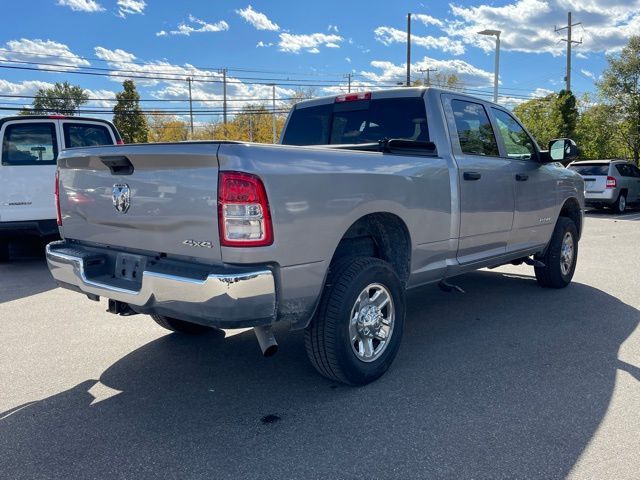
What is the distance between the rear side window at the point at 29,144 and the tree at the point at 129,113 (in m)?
49.2

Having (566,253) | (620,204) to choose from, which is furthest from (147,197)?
(620,204)

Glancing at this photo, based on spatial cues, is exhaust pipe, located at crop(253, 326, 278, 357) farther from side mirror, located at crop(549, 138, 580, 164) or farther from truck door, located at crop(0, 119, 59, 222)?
truck door, located at crop(0, 119, 59, 222)

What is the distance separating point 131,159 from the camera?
10.8ft

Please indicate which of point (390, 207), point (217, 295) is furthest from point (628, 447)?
point (217, 295)

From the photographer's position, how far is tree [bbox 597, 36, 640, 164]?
1040 inches

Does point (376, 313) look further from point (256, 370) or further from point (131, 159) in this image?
point (131, 159)

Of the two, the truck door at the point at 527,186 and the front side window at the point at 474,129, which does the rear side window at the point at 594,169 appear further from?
the front side window at the point at 474,129

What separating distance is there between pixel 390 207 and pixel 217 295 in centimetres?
143

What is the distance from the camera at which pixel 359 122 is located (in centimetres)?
498

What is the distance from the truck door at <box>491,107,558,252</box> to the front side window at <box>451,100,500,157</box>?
0.66 feet

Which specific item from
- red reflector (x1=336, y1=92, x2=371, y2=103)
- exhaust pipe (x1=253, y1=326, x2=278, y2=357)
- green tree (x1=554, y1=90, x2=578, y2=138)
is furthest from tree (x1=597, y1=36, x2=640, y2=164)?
exhaust pipe (x1=253, y1=326, x2=278, y2=357)

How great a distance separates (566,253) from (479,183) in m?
2.49

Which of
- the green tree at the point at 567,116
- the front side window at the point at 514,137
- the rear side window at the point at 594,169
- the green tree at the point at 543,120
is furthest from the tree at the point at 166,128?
the front side window at the point at 514,137

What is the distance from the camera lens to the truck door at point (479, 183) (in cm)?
455
